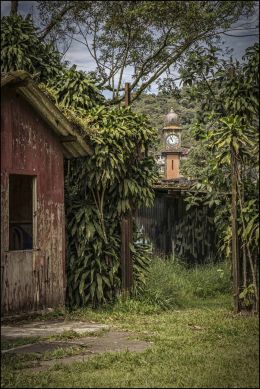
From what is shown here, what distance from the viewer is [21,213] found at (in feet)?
36.2

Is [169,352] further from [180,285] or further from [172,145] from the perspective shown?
[172,145]

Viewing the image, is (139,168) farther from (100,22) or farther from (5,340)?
(100,22)

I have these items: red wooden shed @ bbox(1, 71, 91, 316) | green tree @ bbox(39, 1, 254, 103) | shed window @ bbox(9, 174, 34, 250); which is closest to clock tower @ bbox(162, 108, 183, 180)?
green tree @ bbox(39, 1, 254, 103)

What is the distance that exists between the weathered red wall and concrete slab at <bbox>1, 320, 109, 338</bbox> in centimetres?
47

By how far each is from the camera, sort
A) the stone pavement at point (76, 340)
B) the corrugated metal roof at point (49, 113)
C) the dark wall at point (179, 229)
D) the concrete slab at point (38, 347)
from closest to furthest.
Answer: the stone pavement at point (76, 340)
the concrete slab at point (38, 347)
the corrugated metal roof at point (49, 113)
the dark wall at point (179, 229)

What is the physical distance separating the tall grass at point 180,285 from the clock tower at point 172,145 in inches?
700

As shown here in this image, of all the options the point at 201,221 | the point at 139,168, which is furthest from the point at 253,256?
the point at 201,221

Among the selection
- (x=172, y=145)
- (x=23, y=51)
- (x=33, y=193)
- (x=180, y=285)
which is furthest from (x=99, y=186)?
(x=172, y=145)

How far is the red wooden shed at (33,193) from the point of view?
31.0 ft

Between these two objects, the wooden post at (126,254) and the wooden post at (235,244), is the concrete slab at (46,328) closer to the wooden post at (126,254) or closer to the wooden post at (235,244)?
the wooden post at (126,254)

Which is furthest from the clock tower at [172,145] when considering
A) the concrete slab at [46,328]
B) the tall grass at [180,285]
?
the concrete slab at [46,328]

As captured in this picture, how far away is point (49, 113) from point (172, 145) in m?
24.6

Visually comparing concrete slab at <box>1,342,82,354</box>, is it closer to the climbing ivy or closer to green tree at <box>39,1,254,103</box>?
the climbing ivy

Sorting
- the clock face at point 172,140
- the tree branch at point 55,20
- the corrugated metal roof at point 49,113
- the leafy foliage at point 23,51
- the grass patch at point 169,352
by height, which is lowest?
the grass patch at point 169,352
